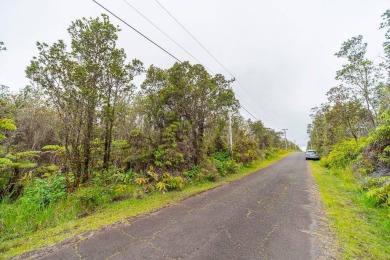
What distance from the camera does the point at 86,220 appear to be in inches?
180

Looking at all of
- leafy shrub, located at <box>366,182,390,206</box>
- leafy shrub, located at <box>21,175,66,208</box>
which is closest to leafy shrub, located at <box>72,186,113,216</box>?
leafy shrub, located at <box>21,175,66,208</box>

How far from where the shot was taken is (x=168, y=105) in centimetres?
919

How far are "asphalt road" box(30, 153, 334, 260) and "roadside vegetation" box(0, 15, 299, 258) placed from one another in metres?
1.06

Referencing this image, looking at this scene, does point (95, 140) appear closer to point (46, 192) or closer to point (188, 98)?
point (46, 192)

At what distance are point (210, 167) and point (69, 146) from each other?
6.66m

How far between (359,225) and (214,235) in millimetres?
3543

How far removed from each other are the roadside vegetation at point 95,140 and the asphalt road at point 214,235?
1060 mm

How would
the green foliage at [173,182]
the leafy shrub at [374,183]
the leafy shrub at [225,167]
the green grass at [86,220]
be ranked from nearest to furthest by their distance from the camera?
the green grass at [86,220] → the leafy shrub at [374,183] → the green foliage at [173,182] → the leafy shrub at [225,167]

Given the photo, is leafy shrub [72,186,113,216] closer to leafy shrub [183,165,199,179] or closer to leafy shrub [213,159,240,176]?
leafy shrub [183,165,199,179]

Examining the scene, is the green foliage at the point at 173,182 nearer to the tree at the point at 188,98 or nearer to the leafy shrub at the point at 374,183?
the tree at the point at 188,98

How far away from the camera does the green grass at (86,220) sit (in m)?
3.48

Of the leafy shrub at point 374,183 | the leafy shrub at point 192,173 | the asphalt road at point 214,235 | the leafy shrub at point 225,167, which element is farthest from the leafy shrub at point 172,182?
the leafy shrub at point 374,183

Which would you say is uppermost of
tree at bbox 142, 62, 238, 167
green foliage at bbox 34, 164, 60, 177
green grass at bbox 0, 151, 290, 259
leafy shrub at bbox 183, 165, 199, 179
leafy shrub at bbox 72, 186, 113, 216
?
tree at bbox 142, 62, 238, 167

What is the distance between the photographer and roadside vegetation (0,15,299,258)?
5.38m
